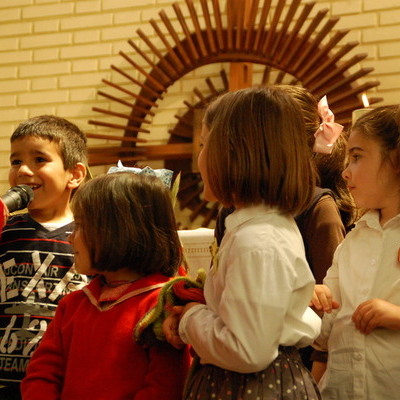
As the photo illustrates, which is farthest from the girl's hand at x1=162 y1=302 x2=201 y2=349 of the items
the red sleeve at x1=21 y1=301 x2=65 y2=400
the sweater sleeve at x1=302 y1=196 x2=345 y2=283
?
the sweater sleeve at x1=302 y1=196 x2=345 y2=283

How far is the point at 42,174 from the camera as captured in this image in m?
1.95

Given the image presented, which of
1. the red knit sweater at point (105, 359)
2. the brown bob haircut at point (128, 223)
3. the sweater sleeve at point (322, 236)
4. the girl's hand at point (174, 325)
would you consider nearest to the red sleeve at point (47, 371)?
the red knit sweater at point (105, 359)

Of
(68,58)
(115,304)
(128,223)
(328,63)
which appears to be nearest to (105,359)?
(115,304)

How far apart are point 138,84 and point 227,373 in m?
2.63

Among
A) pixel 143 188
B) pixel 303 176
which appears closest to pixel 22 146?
pixel 143 188

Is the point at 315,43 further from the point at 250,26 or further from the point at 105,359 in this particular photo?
the point at 105,359

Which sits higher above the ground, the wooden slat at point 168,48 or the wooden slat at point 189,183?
the wooden slat at point 168,48

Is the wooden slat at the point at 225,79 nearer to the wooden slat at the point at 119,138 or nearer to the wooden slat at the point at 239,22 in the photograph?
the wooden slat at the point at 239,22

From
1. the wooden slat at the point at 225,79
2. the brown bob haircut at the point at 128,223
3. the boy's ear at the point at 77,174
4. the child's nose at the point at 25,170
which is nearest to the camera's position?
the brown bob haircut at the point at 128,223

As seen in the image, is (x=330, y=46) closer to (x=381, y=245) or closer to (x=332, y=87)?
(x=332, y=87)

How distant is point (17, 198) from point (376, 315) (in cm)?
82

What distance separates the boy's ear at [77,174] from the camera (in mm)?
2041

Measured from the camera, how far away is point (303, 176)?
127cm

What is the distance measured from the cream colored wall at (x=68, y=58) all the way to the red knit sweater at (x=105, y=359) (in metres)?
2.29
